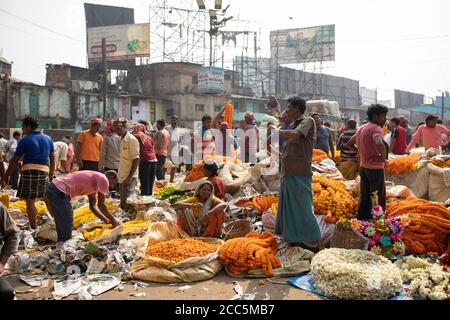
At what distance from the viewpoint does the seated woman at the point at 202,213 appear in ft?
18.4

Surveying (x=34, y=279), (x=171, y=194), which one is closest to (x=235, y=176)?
(x=171, y=194)

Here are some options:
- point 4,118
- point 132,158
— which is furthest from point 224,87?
point 132,158

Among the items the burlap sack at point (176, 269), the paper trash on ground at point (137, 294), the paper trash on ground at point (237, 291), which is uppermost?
the burlap sack at point (176, 269)

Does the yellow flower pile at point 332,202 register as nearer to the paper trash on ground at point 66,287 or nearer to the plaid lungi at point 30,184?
the paper trash on ground at point 66,287

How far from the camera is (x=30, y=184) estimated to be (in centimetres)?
616

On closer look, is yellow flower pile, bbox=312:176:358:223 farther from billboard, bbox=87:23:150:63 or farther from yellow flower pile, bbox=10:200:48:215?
billboard, bbox=87:23:150:63

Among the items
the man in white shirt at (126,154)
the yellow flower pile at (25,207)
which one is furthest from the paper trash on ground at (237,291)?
the yellow flower pile at (25,207)

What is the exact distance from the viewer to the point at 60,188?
5332mm

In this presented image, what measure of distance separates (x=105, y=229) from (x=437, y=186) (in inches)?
232

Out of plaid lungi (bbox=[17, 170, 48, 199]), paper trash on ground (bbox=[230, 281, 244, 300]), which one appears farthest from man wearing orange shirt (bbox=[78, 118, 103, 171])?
paper trash on ground (bbox=[230, 281, 244, 300])

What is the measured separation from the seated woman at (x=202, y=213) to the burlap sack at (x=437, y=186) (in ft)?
14.2

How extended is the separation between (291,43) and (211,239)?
37679 millimetres

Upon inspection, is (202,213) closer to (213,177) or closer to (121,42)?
(213,177)

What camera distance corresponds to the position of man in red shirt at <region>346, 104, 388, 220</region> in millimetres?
5354
